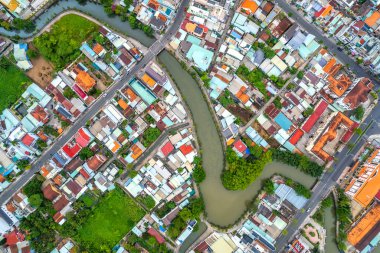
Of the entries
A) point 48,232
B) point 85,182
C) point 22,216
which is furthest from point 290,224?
point 22,216

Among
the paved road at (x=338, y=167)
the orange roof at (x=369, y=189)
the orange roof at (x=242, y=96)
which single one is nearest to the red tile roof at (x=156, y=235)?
the paved road at (x=338, y=167)

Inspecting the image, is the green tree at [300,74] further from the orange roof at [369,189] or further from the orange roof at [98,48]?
the orange roof at [98,48]

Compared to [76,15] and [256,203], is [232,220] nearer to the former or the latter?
[256,203]

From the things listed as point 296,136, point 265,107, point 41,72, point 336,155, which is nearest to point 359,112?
point 336,155

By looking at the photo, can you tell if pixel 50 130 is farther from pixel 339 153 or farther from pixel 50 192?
pixel 339 153

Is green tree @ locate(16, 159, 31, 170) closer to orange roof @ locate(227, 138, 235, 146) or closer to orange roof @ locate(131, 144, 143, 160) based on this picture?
orange roof @ locate(131, 144, 143, 160)

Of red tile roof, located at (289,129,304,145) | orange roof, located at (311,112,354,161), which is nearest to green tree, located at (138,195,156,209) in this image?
red tile roof, located at (289,129,304,145)
